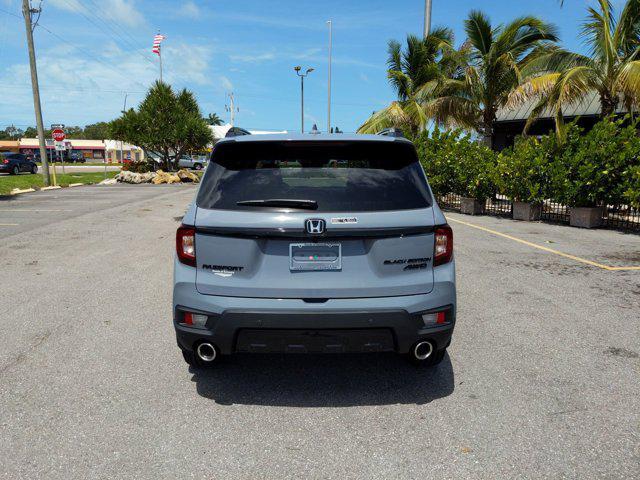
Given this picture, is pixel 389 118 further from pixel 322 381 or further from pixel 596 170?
pixel 322 381

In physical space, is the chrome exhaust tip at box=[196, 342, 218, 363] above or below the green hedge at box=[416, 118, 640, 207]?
below

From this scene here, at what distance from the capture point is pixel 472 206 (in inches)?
629

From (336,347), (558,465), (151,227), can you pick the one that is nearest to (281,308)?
(336,347)

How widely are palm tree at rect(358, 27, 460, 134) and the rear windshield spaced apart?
61.7 feet

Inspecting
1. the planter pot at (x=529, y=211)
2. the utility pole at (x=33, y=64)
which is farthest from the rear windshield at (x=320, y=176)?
the utility pole at (x=33, y=64)

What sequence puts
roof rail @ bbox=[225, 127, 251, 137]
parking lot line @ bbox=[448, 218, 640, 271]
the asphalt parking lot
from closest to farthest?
the asphalt parking lot < roof rail @ bbox=[225, 127, 251, 137] < parking lot line @ bbox=[448, 218, 640, 271]

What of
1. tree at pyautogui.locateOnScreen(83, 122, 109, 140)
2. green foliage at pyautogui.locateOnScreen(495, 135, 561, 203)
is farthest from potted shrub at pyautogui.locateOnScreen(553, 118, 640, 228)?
tree at pyautogui.locateOnScreen(83, 122, 109, 140)

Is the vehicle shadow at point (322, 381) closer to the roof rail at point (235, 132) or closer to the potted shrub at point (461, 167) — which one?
the roof rail at point (235, 132)

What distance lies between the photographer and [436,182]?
17.6m

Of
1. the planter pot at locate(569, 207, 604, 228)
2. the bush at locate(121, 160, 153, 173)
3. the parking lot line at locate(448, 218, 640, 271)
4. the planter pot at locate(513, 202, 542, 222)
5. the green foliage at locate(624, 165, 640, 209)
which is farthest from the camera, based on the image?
the bush at locate(121, 160, 153, 173)

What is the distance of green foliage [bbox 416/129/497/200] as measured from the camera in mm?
15555

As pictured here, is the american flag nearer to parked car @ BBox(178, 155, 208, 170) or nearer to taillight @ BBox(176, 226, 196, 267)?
parked car @ BBox(178, 155, 208, 170)

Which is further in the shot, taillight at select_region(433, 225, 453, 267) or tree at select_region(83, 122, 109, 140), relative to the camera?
tree at select_region(83, 122, 109, 140)

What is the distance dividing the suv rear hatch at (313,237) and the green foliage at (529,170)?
11.5 m
